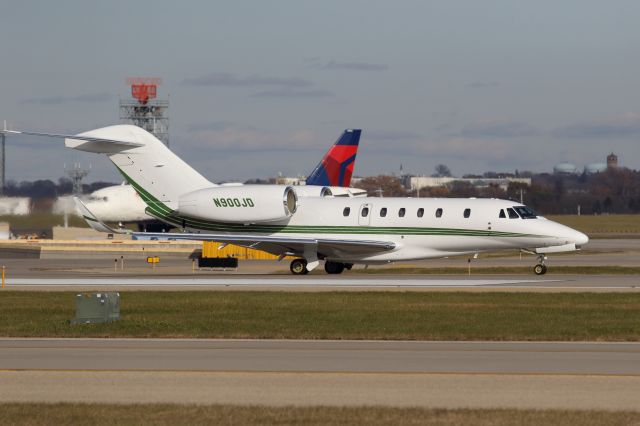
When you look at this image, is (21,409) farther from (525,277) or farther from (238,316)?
(525,277)

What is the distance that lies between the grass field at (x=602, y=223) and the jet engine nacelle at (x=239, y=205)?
6338cm

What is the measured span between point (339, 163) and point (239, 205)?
70.5 ft

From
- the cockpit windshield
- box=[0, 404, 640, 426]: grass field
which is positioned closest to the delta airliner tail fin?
the cockpit windshield

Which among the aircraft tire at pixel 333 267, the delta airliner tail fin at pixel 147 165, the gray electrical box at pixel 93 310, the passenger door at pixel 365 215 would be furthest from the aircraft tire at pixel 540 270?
the gray electrical box at pixel 93 310

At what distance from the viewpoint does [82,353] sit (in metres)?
17.8

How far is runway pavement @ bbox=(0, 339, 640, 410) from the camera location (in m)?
13.4

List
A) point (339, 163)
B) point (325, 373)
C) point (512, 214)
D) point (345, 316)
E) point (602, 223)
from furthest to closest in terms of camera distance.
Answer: point (602, 223) → point (339, 163) → point (512, 214) → point (345, 316) → point (325, 373)

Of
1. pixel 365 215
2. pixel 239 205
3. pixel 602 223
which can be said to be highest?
pixel 239 205

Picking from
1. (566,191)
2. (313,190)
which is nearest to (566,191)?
(566,191)

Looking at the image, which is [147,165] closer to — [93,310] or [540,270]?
[540,270]

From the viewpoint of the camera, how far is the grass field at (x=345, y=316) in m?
20.9

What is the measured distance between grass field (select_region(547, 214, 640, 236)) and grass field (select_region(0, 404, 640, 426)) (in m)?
89.7

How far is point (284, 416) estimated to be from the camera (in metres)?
12.2

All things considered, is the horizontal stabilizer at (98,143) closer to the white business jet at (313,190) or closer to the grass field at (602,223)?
the white business jet at (313,190)
